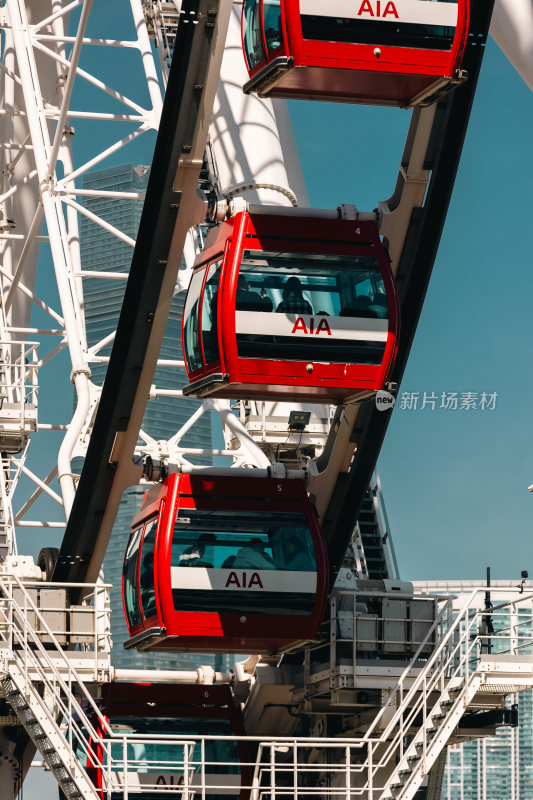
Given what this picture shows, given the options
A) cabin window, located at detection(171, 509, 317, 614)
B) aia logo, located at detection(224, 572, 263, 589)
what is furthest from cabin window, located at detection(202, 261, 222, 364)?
aia logo, located at detection(224, 572, 263, 589)

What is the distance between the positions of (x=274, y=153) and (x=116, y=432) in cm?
899

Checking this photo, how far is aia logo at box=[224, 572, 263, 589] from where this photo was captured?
1281 inches

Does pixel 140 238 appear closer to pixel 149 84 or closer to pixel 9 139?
pixel 149 84

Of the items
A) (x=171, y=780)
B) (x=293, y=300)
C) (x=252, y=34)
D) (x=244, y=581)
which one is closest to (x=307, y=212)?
(x=293, y=300)

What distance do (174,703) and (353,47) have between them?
1642cm

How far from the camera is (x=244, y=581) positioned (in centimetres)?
3262

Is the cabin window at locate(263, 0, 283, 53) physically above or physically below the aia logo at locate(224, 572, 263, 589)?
above

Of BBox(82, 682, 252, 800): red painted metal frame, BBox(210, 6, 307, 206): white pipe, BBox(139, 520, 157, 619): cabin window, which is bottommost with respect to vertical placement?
BBox(82, 682, 252, 800): red painted metal frame

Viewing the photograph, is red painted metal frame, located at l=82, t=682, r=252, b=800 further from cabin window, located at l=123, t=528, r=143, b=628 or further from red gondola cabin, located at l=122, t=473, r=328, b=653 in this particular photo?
red gondola cabin, located at l=122, t=473, r=328, b=653

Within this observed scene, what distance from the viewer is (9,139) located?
4869 cm

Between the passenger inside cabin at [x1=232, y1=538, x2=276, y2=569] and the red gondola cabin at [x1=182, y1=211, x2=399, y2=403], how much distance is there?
11.2 feet

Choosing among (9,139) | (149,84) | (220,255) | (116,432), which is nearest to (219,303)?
(220,255)

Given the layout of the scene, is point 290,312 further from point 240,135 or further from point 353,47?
point 240,135

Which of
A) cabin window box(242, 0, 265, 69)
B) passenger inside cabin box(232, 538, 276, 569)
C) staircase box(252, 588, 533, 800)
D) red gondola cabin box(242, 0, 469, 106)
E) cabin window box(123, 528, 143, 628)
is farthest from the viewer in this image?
cabin window box(123, 528, 143, 628)
